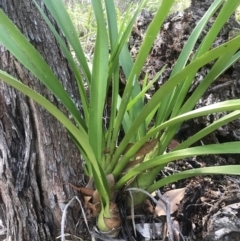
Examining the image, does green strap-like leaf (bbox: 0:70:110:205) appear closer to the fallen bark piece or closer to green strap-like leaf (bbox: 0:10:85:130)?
green strap-like leaf (bbox: 0:10:85:130)

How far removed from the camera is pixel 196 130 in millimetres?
1001

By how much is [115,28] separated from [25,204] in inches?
18.2

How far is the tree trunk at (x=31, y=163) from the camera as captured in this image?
2.38 ft

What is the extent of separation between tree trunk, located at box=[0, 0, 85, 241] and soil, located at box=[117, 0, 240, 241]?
29 centimetres

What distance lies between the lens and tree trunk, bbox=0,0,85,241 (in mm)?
726

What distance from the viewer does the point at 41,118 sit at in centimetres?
74

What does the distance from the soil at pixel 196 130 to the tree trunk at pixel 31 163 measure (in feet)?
0.96

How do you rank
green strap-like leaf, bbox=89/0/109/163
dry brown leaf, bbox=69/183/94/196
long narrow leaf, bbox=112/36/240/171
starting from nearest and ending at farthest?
1. long narrow leaf, bbox=112/36/240/171
2. green strap-like leaf, bbox=89/0/109/163
3. dry brown leaf, bbox=69/183/94/196

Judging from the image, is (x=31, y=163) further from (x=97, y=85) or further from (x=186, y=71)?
(x=186, y=71)

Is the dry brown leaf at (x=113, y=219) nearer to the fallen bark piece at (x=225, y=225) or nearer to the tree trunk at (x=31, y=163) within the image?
the tree trunk at (x=31, y=163)

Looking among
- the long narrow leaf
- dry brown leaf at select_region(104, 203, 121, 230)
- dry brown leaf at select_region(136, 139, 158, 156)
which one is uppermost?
the long narrow leaf

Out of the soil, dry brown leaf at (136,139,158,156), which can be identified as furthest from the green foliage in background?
the soil

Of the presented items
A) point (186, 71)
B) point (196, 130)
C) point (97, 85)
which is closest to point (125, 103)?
point (97, 85)

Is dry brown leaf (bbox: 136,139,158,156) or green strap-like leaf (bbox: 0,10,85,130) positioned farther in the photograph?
dry brown leaf (bbox: 136,139,158,156)
